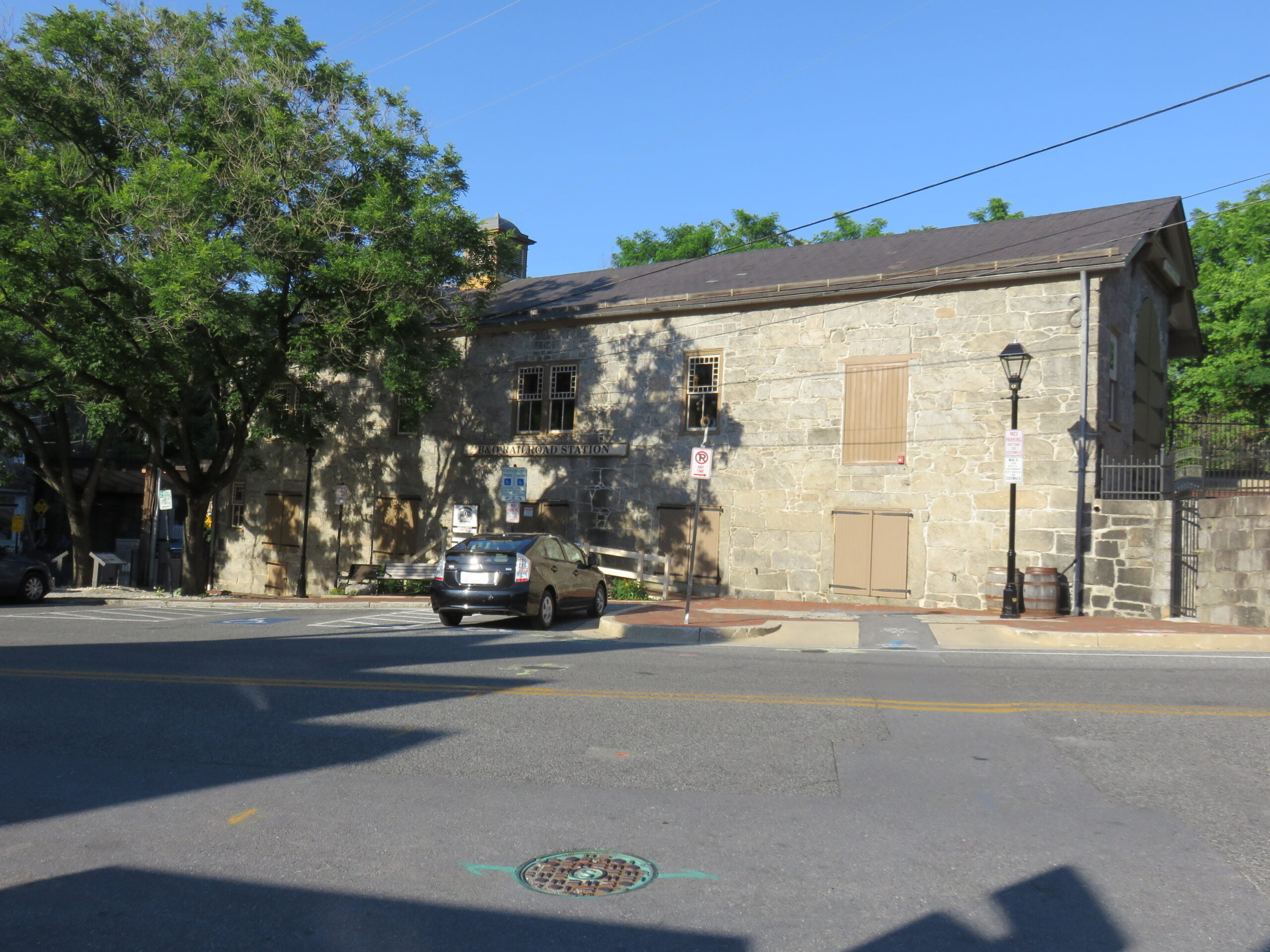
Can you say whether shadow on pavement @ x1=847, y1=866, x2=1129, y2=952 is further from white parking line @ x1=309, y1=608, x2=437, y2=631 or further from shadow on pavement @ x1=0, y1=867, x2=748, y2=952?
white parking line @ x1=309, y1=608, x2=437, y2=631

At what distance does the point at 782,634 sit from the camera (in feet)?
53.4

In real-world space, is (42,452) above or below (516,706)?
above

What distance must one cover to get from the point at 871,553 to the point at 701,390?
5579mm

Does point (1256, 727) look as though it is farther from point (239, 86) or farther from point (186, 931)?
point (239, 86)

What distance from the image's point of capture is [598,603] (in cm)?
1891

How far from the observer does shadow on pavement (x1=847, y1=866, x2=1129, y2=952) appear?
3885 mm

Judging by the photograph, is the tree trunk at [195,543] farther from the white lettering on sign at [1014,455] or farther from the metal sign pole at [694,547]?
→ the white lettering on sign at [1014,455]

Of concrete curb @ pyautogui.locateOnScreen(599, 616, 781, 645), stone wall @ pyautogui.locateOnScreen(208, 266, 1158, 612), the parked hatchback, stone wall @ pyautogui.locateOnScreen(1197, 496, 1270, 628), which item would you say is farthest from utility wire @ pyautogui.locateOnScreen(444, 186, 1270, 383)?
the parked hatchback

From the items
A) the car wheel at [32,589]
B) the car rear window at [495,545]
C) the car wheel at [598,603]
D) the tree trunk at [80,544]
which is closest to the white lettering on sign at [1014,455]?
the car wheel at [598,603]

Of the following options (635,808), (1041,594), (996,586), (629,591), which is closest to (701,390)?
(629,591)

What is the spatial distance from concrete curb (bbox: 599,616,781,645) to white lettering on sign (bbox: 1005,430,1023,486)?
4.87m

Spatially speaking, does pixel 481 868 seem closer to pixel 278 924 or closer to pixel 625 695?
pixel 278 924

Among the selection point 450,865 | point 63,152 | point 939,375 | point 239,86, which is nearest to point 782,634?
point 939,375

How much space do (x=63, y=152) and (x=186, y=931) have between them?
2207 centimetres
